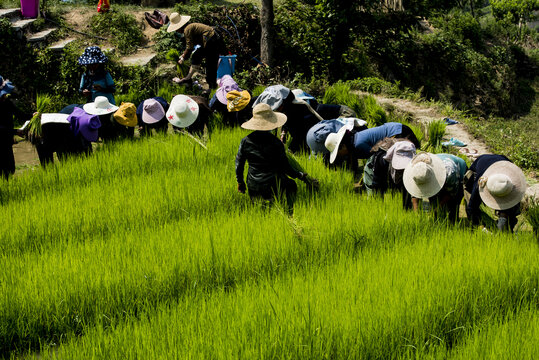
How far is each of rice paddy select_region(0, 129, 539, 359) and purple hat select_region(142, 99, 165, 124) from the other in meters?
1.47

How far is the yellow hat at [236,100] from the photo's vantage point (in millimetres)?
5922

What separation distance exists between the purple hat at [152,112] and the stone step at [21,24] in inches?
162

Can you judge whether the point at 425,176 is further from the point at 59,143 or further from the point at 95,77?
the point at 95,77

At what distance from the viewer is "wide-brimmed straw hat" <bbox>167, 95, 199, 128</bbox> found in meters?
5.96

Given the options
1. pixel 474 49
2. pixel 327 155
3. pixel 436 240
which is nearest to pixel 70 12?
pixel 327 155

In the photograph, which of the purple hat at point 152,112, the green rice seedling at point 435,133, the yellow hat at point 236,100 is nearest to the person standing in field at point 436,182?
the green rice seedling at point 435,133

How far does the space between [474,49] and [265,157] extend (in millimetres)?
14430

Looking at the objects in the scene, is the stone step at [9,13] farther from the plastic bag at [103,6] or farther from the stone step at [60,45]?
the plastic bag at [103,6]

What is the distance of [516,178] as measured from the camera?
3.74 meters

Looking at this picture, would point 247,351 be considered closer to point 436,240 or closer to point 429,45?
point 436,240

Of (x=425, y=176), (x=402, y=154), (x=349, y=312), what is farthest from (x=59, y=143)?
(x=349, y=312)

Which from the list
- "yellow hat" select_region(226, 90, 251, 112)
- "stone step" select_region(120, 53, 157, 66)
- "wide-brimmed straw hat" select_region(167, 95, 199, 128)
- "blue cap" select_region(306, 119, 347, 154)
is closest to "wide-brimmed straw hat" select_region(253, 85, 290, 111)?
"yellow hat" select_region(226, 90, 251, 112)

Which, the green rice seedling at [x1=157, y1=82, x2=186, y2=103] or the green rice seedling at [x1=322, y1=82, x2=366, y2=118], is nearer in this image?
the green rice seedling at [x1=322, y1=82, x2=366, y2=118]

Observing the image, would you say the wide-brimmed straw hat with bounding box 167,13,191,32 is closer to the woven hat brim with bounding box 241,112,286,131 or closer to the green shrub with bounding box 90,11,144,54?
the green shrub with bounding box 90,11,144,54
